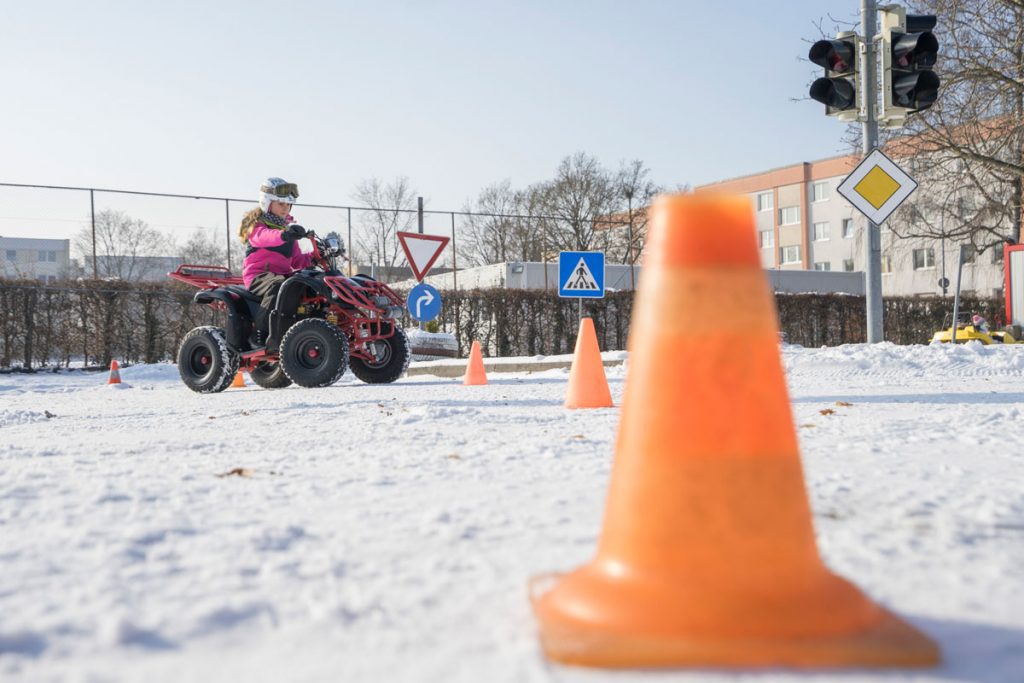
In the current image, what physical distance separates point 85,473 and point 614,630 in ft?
9.48

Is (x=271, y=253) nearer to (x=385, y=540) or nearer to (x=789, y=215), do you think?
(x=385, y=540)

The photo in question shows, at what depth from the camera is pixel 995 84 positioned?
1841cm

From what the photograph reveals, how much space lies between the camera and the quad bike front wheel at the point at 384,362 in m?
9.86

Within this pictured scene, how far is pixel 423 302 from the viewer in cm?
1226

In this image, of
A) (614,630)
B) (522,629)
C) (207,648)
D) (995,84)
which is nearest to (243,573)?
(207,648)

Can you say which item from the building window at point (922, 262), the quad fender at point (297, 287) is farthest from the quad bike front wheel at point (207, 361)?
the building window at point (922, 262)

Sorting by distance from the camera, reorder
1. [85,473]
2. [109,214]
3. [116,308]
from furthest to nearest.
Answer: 1. [109,214]
2. [116,308]
3. [85,473]

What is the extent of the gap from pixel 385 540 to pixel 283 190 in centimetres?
738

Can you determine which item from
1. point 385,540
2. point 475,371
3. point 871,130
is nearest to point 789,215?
point 871,130

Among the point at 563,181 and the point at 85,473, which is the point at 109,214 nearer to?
the point at 85,473

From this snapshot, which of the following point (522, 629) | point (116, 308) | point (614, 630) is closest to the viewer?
point (614, 630)

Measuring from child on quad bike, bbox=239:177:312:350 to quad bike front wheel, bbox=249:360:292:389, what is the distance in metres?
0.42

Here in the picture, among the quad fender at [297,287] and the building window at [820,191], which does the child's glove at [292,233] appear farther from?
the building window at [820,191]

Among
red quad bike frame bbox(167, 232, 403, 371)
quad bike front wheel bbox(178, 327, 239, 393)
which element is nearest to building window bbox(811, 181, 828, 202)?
red quad bike frame bbox(167, 232, 403, 371)
